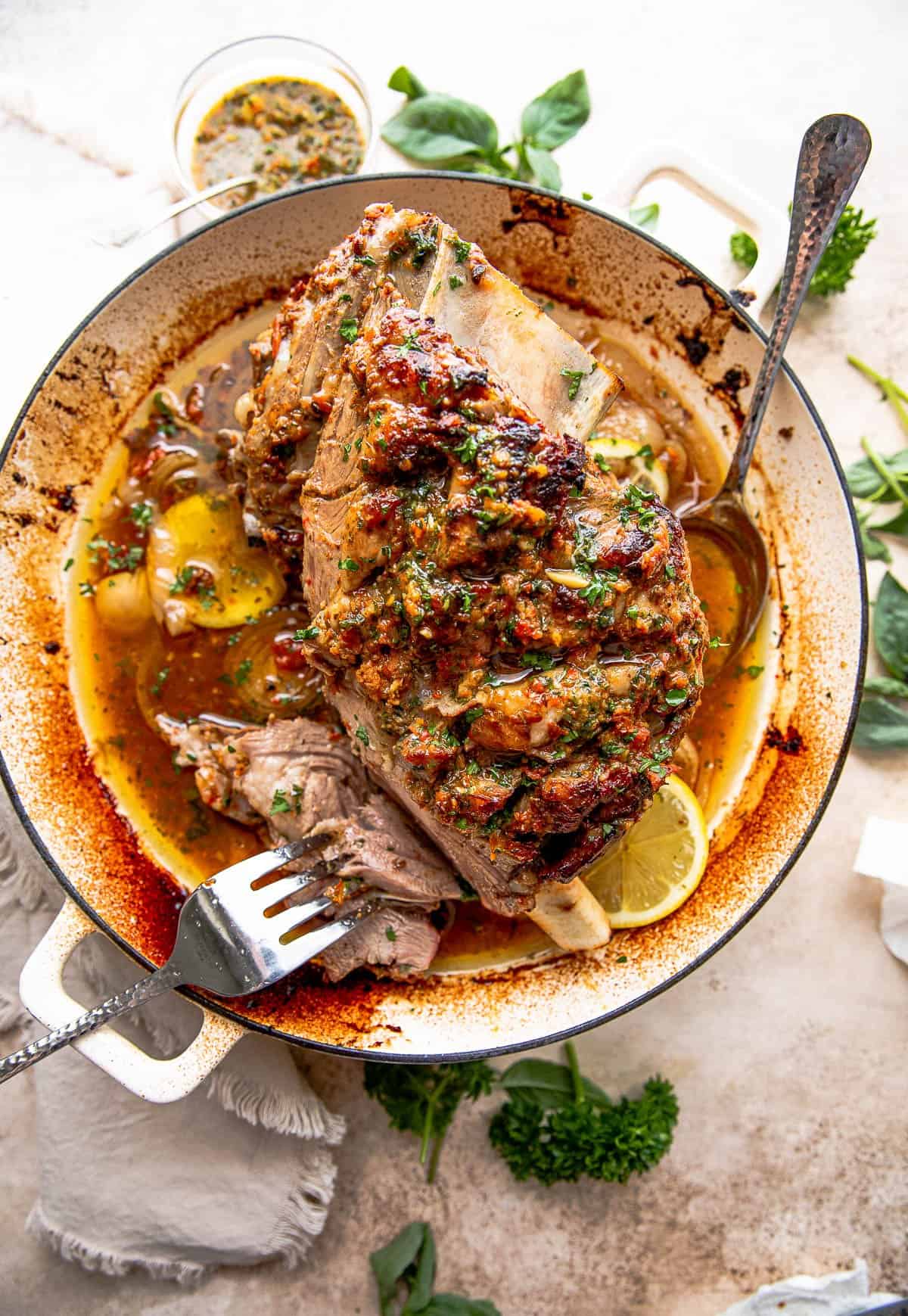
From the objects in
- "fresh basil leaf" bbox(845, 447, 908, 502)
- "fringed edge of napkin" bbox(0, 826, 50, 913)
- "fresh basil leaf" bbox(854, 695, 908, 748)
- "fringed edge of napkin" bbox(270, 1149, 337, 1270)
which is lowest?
"fringed edge of napkin" bbox(270, 1149, 337, 1270)

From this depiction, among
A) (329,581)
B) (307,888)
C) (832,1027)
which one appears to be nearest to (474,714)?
(329,581)

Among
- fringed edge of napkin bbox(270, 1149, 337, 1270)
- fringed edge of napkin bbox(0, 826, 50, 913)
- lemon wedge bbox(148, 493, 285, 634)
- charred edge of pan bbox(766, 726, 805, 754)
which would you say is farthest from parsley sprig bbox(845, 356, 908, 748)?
fringed edge of napkin bbox(0, 826, 50, 913)

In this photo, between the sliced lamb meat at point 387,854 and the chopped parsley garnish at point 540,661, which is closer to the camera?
the chopped parsley garnish at point 540,661

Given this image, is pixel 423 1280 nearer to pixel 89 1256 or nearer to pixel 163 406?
pixel 89 1256

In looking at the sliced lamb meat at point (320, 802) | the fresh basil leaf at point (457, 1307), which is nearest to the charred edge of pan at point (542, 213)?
the sliced lamb meat at point (320, 802)

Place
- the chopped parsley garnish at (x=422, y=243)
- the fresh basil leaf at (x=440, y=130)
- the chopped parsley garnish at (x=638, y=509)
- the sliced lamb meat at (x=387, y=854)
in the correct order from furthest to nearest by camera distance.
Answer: the fresh basil leaf at (x=440, y=130), the sliced lamb meat at (x=387, y=854), the chopped parsley garnish at (x=422, y=243), the chopped parsley garnish at (x=638, y=509)

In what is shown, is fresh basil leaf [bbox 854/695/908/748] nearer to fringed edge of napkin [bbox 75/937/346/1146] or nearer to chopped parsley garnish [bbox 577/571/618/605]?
chopped parsley garnish [bbox 577/571/618/605]

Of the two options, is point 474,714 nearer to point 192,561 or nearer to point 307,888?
point 307,888

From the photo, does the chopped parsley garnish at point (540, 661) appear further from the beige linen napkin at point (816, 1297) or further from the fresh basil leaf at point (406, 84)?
the beige linen napkin at point (816, 1297)
